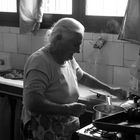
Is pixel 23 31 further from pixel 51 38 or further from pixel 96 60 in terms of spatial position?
pixel 51 38

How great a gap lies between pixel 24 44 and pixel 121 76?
1.01 m

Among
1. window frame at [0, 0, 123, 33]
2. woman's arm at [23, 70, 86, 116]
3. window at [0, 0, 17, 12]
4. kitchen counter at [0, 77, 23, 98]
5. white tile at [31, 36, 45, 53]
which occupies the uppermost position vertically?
window at [0, 0, 17, 12]

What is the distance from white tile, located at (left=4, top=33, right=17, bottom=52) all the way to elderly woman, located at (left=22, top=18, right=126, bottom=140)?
1.37 metres

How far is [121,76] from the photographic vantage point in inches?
101

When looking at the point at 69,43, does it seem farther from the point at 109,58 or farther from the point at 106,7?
the point at 106,7

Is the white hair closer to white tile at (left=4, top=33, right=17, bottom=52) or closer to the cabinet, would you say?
the cabinet

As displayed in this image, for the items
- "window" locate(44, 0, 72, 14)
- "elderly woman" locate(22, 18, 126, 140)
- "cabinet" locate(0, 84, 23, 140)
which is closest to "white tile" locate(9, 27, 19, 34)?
"window" locate(44, 0, 72, 14)

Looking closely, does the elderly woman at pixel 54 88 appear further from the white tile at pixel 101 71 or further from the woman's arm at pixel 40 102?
the white tile at pixel 101 71

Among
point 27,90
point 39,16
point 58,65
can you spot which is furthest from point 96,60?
point 27,90

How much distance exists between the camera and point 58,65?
6.00ft

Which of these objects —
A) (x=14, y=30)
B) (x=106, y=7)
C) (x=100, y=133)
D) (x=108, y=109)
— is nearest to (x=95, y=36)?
(x=106, y=7)

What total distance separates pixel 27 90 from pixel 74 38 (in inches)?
14.4

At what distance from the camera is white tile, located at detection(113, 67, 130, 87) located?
252 centimetres

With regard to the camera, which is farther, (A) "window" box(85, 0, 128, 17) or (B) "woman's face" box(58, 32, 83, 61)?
(A) "window" box(85, 0, 128, 17)
